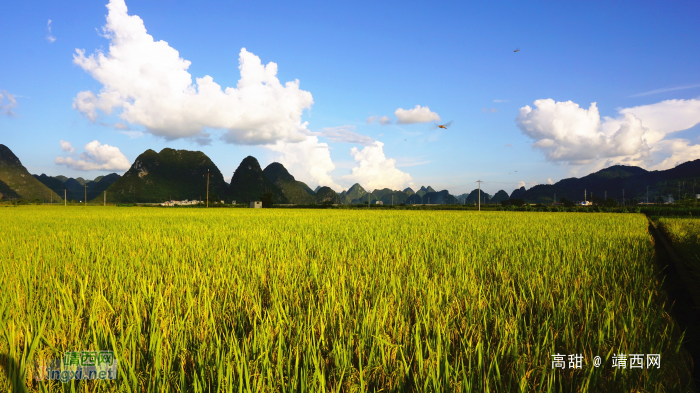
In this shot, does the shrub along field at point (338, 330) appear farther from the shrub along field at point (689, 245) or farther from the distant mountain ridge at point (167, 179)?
the distant mountain ridge at point (167, 179)

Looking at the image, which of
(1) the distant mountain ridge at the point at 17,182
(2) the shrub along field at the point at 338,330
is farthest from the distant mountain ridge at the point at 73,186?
(2) the shrub along field at the point at 338,330

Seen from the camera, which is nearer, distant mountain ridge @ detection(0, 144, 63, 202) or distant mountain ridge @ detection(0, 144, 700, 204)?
distant mountain ridge @ detection(0, 144, 63, 202)

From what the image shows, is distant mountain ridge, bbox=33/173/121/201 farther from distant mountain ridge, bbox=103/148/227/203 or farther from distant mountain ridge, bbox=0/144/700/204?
distant mountain ridge, bbox=103/148/227/203

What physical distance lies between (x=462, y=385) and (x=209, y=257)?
4.12 m

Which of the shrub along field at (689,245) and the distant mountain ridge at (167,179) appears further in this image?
the distant mountain ridge at (167,179)

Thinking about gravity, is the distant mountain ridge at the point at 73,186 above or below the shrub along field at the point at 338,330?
above

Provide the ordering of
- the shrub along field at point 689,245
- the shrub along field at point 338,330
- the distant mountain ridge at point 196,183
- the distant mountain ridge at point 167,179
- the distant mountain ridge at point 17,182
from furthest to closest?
the distant mountain ridge at point 167,179 → the distant mountain ridge at point 196,183 → the distant mountain ridge at point 17,182 → the shrub along field at point 689,245 → the shrub along field at point 338,330

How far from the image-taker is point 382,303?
7.70ft

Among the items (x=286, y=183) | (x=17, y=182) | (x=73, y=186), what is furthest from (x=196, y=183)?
(x=73, y=186)

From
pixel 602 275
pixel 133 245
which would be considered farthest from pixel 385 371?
pixel 133 245

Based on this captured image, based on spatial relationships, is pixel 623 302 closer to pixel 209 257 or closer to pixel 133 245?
pixel 209 257

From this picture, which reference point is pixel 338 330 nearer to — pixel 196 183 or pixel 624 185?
pixel 196 183

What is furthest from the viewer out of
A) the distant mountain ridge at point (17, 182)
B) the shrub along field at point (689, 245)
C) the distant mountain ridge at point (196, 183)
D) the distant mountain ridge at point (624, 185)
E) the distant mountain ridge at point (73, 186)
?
the distant mountain ridge at point (73, 186)

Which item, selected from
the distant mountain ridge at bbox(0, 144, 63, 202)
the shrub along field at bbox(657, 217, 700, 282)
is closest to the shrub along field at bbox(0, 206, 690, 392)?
the shrub along field at bbox(657, 217, 700, 282)
